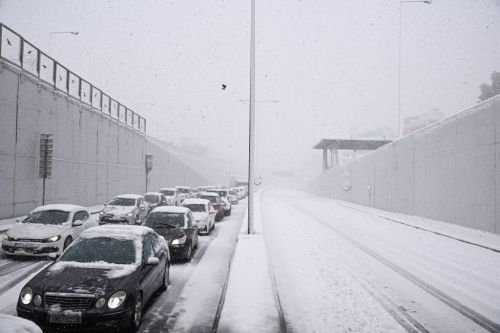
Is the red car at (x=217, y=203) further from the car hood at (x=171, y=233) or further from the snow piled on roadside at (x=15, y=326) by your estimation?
the snow piled on roadside at (x=15, y=326)

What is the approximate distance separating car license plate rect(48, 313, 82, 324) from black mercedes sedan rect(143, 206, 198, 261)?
601 cm

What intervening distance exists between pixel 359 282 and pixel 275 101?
756 inches

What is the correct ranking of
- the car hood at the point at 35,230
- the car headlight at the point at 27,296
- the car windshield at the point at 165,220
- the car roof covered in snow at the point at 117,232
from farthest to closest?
1. the car windshield at the point at 165,220
2. the car hood at the point at 35,230
3. the car roof covered in snow at the point at 117,232
4. the car headlight at the point at 27,296

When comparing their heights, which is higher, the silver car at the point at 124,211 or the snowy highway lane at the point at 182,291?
the silver car at the point at 124,211

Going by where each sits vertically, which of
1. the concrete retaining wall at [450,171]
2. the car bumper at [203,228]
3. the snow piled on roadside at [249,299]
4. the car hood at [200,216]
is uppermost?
the concrete retaining wall at [450,171]

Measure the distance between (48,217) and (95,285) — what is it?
310 inches

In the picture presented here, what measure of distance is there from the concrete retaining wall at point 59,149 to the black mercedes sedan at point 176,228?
36.5ft

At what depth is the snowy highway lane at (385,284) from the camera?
7.28 m

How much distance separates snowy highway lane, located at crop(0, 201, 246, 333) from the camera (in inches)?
281

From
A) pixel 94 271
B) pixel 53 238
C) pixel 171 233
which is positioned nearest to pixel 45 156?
pixel 53 238

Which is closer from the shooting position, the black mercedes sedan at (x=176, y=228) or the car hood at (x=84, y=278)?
the car hood at (x=84, y=278)

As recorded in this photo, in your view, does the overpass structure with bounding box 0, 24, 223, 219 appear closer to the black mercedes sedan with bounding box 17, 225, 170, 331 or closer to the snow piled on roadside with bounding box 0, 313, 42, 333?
the black mercedes sedan with bounding box 17, 225, 170, 331

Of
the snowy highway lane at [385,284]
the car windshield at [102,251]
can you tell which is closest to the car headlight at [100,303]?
the car windshield at [102,251]

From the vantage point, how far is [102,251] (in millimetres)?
7980
